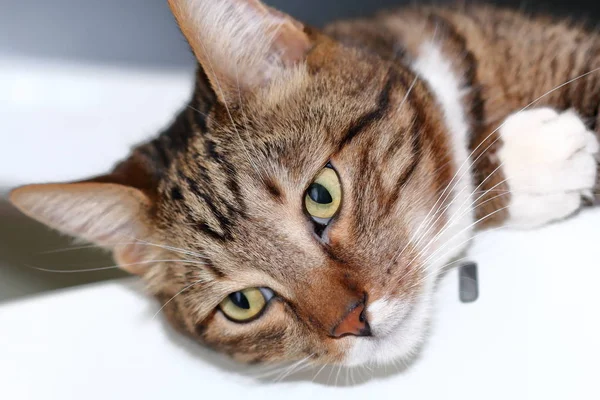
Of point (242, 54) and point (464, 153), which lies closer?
point (242, 54)

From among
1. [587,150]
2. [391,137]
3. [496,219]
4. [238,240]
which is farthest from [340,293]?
[587,150]

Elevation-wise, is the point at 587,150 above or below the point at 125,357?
above

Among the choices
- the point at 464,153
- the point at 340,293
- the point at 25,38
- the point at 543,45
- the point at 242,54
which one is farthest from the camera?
the point at 25,38

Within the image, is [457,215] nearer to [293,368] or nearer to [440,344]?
[440,344]

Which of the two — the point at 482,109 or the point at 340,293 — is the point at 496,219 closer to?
the point at 482,109

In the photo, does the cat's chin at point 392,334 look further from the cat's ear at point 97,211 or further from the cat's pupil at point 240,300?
the cat's ear at point 97,211

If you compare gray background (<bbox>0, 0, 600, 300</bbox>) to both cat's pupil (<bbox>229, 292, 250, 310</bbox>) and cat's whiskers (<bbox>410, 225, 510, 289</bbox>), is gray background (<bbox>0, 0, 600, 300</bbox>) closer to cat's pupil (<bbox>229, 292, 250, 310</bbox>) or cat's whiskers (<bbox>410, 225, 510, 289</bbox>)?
cat's pupil (<bbox>229, 292, 250, 310</bbox>)

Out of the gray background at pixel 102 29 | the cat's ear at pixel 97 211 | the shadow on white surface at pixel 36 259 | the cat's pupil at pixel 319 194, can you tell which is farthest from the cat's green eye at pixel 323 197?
the gray background at pixel 102 29

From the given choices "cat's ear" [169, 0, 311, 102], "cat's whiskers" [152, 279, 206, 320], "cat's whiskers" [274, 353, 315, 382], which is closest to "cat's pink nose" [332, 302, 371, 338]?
"cat's whiskers" [274, 353, 315, 382]
